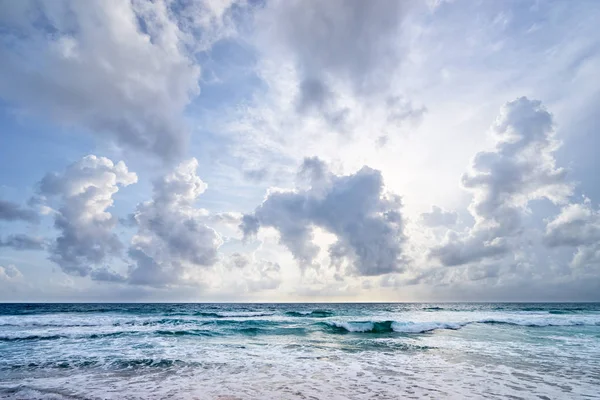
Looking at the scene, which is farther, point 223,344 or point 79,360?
point 223,344

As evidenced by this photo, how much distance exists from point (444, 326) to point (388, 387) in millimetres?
22911

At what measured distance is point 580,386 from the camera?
403 inches

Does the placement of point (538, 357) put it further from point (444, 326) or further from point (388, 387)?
point (444, 326)

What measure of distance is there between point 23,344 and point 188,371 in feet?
47.2

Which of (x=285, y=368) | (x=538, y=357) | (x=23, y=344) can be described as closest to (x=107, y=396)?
(x=285, y=368)

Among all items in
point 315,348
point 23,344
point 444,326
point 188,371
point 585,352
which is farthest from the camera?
point 444,326

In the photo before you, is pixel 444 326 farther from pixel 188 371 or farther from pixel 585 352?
pixel 188 371

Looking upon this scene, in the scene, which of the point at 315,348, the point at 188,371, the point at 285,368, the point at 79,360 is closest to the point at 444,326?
the point at 315,348

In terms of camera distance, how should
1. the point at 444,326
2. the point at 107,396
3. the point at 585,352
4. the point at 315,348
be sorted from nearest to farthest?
the point at 107,396 → the point at 585,352 → the point at 315,348 → the point at 444,326

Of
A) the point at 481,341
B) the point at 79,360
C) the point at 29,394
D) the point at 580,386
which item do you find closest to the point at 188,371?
the point at 29,394

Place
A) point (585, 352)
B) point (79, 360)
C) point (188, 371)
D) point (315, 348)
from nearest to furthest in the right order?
point (188, 371) → point (79, 360) → point (585, 352) → point (315, 348)

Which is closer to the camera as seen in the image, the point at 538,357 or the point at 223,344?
the point at 538,357

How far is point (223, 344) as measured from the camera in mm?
20375

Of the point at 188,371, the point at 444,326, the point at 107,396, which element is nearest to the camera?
the point at 107,396
